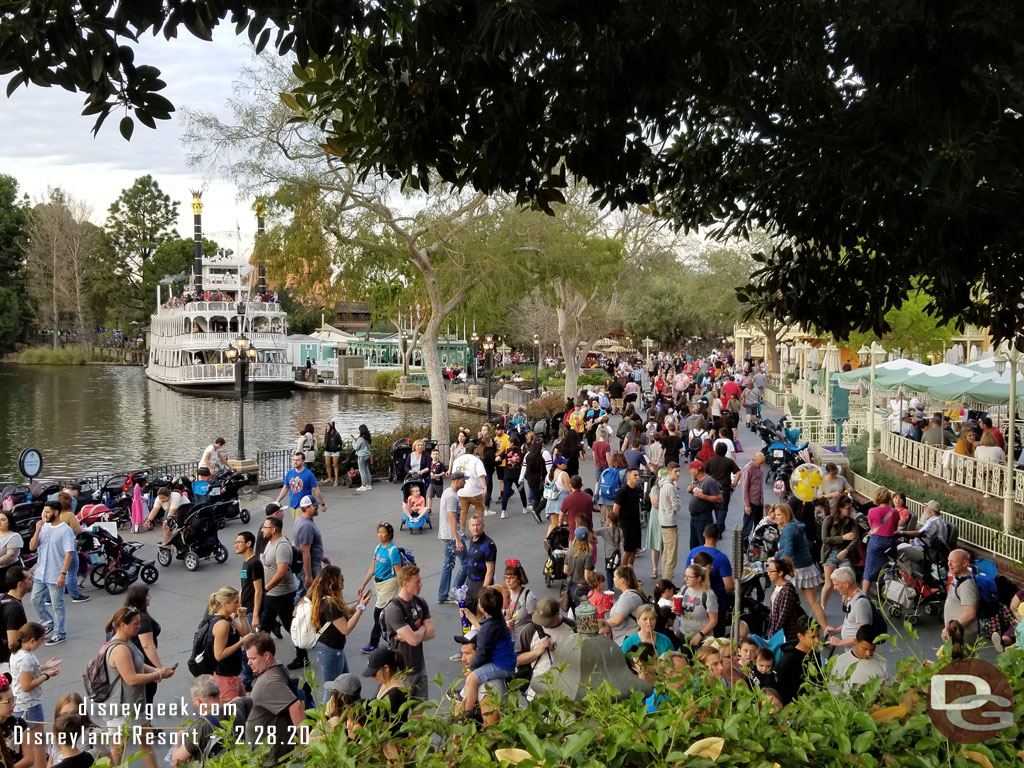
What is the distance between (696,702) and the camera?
3447mm

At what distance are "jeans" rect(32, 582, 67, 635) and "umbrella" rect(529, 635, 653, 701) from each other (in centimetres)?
660

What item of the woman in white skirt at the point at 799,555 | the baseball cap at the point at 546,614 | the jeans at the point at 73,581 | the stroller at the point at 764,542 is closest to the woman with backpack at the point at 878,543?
the woman in white skirt at the point at 799,555

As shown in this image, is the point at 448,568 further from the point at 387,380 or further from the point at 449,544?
the point at 387,380

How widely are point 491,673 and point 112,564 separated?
6.65m

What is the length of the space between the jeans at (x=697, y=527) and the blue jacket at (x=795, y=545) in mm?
2265

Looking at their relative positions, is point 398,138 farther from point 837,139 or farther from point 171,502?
point 171,502

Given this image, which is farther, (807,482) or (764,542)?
(807,482)

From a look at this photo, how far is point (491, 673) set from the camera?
581cm

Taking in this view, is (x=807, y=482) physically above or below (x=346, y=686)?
above

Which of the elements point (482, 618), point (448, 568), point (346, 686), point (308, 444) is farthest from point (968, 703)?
point (308, 444)

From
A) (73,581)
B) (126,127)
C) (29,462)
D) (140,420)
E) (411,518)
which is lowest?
(140,420)

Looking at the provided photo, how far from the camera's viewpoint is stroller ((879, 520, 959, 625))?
29.6 feet

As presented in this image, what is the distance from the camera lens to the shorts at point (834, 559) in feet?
31.3

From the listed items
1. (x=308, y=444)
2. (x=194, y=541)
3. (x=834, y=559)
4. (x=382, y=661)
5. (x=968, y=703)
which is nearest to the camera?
(x=968, y=703)
